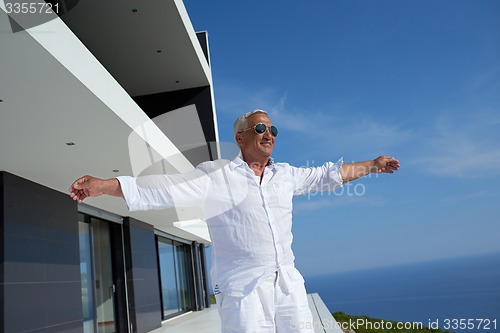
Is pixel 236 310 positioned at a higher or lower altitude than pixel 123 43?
lower

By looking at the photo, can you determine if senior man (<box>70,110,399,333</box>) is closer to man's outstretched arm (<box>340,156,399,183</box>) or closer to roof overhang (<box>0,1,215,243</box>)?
man's outstretched arm (<box>340,156,399,183</box>)

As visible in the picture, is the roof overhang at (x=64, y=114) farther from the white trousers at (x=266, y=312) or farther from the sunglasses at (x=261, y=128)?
the white trousers at (x=266, y=312)

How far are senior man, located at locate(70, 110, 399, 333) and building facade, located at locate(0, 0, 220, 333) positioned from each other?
1.26m

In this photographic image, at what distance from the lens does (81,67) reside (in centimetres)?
407

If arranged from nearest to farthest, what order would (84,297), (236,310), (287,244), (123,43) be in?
(236,310)
(287,244)
(84,297)
(123,43)

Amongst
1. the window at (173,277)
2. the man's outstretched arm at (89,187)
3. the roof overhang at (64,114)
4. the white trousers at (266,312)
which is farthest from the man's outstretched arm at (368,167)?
the window at (173,277)

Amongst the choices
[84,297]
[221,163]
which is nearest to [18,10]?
[221,163]

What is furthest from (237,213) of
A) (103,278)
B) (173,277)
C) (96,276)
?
(173,277)

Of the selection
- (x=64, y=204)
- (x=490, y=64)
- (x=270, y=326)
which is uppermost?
(x=490, y=64)

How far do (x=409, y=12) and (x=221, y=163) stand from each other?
69.4m

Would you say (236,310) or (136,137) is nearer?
(236,310)

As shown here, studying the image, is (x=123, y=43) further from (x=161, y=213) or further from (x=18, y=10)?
(x=18, y=10)

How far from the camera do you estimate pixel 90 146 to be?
5.88 metres

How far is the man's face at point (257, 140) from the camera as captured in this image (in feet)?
6.20
